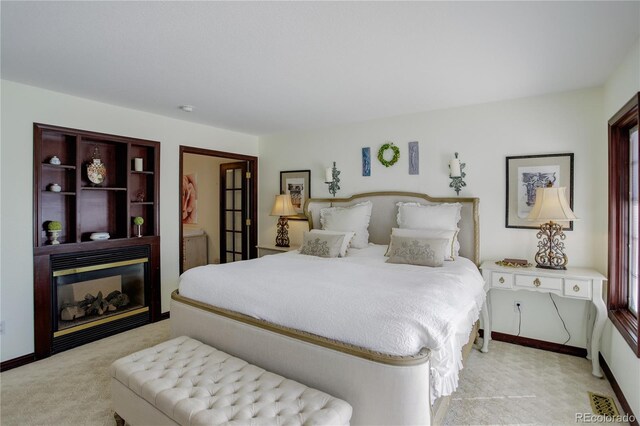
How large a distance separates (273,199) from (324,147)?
1.22 meters

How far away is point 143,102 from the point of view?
11.6 feet

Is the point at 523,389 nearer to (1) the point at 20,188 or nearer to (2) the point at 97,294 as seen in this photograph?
(2) the point at 97,294

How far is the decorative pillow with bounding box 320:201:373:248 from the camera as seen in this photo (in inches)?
156

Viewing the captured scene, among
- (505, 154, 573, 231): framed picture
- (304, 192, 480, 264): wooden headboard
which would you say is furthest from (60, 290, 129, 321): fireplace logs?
(505, 154, 573, 231): framed picture

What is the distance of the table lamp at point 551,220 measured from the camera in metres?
2.91

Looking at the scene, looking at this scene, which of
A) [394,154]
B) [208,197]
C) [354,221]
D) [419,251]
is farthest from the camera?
[208,197]

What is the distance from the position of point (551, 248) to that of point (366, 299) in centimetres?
Answer: 216

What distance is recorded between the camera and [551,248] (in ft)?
10.2

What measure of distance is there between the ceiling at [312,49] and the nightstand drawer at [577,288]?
Result: 1717mm

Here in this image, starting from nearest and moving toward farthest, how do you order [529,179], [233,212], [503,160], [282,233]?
[529,179], [503,160], [282,233], [233,212]

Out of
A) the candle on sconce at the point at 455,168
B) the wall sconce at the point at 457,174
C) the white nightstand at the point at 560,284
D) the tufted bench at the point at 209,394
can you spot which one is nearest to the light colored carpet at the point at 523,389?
the white nightstand at the point at 560,284

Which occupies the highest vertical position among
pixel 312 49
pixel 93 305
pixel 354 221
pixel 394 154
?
pixel 312 49

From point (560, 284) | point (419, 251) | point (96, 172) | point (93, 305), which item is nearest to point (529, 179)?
point (560, 284)

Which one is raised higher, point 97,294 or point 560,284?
point 560,284
